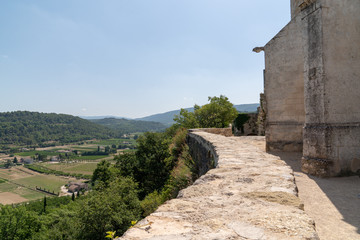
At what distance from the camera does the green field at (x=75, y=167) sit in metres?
83.5

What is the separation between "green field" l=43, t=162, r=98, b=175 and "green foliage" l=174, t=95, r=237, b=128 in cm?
6560

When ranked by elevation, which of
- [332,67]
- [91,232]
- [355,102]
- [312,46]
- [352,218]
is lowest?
[91,232]

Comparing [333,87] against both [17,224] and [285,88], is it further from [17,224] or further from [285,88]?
[17,224]

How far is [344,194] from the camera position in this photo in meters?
3.90

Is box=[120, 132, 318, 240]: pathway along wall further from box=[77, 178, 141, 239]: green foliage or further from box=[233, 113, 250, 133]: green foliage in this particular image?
box=[233, 113, 250, 133]: green foliage

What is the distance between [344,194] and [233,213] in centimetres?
321

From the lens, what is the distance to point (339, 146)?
16.2 ft

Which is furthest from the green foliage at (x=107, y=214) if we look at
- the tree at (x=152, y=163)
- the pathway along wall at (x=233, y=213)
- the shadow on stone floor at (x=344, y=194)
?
the pathway along wall at (x=233, y=213)

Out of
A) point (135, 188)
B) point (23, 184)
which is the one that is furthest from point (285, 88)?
point (23, 184)

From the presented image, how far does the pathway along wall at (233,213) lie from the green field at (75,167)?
85.9 m

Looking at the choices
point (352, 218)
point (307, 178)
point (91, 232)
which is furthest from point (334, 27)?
point (91, 232)

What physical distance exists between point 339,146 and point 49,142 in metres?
164

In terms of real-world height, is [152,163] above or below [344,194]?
below

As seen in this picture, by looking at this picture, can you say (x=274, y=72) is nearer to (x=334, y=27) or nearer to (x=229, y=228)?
(x=334, y=27)
